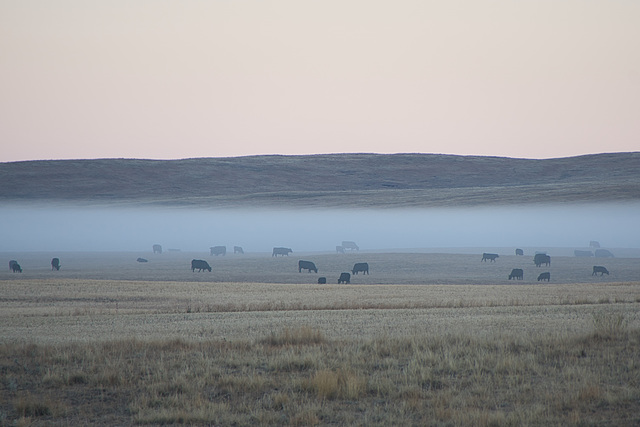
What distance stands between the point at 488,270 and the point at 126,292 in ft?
112

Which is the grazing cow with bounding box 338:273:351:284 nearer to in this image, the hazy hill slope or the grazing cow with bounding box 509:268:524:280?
the grazing cow with bounding box 509:268:524:280

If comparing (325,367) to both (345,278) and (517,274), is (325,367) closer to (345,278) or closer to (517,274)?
(345,278)

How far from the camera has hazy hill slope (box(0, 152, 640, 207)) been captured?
4085 inches

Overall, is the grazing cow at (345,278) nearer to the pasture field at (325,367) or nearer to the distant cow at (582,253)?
the pasture field at (325,367)

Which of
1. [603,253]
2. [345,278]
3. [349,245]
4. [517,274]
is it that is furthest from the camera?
[349,245]

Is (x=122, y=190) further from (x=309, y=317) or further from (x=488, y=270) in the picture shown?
(x=309, y=317)

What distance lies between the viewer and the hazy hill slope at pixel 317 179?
104m

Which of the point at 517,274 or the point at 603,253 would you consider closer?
the point at 517,274

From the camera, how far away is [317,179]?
118 meters

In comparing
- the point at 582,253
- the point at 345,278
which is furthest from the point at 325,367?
the point at 582,253

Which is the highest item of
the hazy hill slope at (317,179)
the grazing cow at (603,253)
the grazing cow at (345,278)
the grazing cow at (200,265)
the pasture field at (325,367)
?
the hazy hill slope at (317,179)

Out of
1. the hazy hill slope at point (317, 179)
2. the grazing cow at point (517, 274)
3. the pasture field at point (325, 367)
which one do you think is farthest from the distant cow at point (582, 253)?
the pasture field at point (325, 367)

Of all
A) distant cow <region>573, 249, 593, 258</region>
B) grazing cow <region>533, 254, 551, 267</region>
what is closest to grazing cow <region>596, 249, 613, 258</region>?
distant cow <region>573, 249, 593, 258</region>

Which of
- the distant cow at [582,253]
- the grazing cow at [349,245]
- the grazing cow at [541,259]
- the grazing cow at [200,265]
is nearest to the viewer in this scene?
the grazing cow at [200,265]
